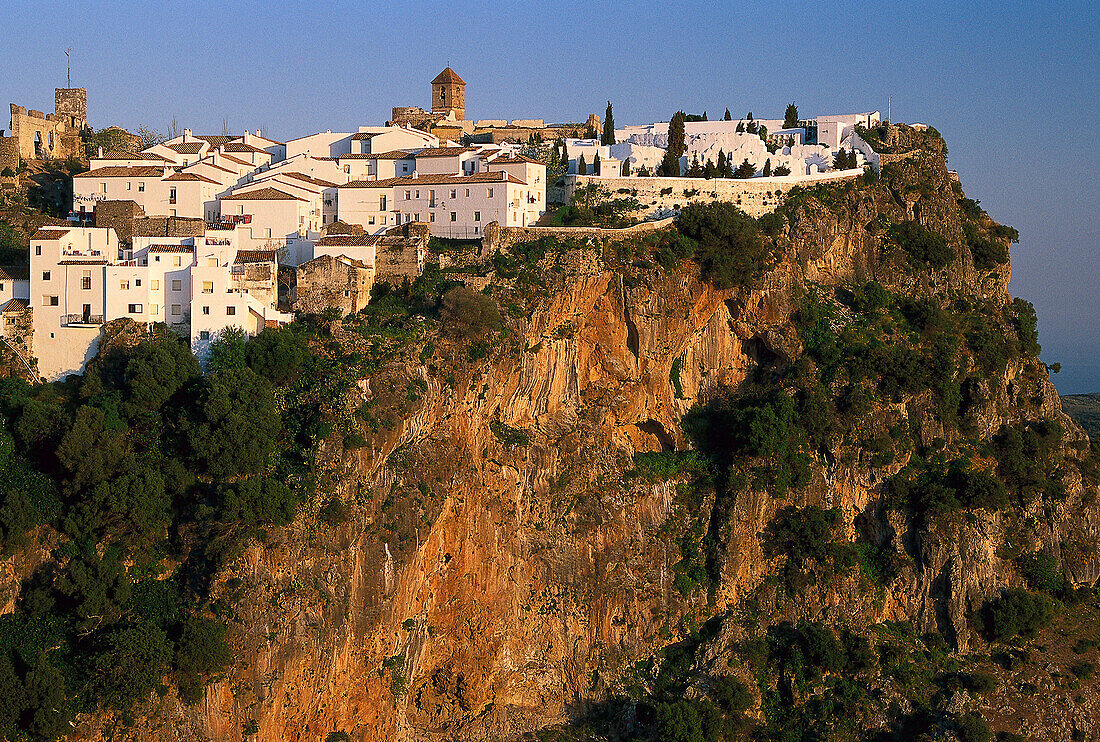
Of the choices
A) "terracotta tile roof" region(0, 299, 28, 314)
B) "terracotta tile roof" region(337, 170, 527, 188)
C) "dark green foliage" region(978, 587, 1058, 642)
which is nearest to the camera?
"terracotta tile roof" region(0, 299, 28, 314)

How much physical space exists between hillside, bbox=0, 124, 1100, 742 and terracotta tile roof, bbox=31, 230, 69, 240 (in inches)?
167

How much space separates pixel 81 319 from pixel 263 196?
8.04 metres

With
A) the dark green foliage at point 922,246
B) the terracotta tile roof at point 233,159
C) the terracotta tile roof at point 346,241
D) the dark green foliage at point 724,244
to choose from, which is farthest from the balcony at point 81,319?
the dark green foliage at point 922,246

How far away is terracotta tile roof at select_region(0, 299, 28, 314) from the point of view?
4416 cm

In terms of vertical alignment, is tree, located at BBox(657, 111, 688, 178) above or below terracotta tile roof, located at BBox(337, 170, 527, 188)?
above

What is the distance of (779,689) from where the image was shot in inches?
1722

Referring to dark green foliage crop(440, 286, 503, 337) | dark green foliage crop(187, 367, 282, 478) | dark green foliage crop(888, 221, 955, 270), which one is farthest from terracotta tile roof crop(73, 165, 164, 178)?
dark green foliage crop(888, 221, 955, 270)

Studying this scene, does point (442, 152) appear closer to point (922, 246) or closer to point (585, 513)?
point (585, 513)

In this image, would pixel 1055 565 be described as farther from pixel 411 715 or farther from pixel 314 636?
pixel 314 636

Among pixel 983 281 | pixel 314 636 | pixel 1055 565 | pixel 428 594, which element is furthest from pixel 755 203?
pixel 314 636

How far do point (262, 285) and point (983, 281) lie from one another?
1130 inches

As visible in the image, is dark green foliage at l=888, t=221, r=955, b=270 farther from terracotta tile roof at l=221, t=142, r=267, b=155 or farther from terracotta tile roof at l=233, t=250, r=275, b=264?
terracotta tile roof at l=221, t=142, r=267, b=155

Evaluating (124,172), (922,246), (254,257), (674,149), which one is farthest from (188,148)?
(922,246)

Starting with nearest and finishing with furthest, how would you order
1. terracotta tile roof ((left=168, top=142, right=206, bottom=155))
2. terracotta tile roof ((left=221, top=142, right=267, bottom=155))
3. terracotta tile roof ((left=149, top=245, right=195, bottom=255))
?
terracotta tile roof ((left=149, top=245, right=195, bottom=255)) < terracotta tile roof ((left=221, top=142, right=267, bottom=155)) < terracotta tile roof ((left=168, top=142, right=206, bottom=155))
